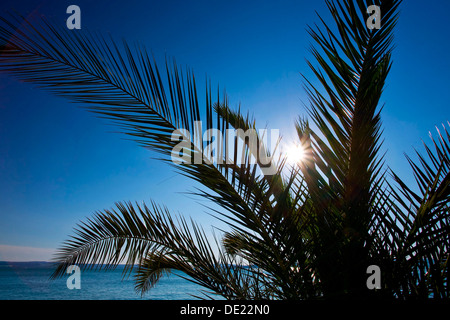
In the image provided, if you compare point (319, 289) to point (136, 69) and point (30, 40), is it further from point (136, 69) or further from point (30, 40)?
point (30, 40)

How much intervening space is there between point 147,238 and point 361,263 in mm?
1716

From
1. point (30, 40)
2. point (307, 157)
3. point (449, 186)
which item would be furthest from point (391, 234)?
point (30, 40)

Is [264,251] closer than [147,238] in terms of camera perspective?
Yes

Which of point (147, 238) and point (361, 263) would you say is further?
point (147, 238)

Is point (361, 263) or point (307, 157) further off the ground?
point (307, 157)

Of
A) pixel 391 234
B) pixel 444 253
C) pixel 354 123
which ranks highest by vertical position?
pixel 354 123

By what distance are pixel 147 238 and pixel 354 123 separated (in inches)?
76.6

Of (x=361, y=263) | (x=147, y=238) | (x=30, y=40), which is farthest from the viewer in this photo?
(x=147, y=238)

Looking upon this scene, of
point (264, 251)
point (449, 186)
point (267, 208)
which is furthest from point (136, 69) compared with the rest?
point (449, 186)

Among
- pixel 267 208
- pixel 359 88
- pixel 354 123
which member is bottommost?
pixel 267 208

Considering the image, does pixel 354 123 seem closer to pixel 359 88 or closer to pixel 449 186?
pixel 359 88

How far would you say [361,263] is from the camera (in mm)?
1562
